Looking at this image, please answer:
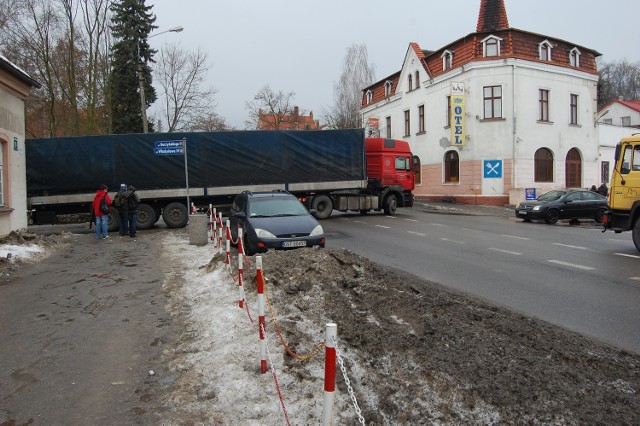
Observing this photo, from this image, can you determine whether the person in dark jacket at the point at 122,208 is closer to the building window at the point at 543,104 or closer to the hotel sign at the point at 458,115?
the hotel sign at the point at 458,115

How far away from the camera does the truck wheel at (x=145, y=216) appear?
18.2 m

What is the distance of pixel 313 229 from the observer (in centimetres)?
1072

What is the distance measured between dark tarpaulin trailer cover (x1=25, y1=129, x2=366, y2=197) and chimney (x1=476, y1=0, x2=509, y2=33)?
18.0m

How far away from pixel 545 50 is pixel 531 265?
26.9 meters

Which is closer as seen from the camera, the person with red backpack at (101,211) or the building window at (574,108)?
the person with red backpack at (101,211)

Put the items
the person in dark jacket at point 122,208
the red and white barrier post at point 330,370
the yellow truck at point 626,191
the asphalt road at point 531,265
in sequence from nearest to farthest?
1. the red and white barrier post at point 330,370
2. the asphalt road at point 531,265
3. the yellow truck at point 626,191
4. the person in dark jacket at point 122,208

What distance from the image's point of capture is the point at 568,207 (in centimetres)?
2077

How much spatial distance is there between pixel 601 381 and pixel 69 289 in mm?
7883

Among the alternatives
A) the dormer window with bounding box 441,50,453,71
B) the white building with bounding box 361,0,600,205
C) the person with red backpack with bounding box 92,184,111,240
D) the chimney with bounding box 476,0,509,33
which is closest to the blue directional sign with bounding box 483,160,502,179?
the white building with bounding box 361,0,600,205

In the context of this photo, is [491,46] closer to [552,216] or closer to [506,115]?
[506,115]

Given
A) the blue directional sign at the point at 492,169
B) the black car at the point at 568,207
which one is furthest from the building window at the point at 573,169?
the black car at the point at 568,207

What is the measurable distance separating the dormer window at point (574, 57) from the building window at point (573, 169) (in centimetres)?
584

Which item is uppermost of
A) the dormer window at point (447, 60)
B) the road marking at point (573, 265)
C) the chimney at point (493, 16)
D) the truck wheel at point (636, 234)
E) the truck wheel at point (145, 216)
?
the chimney at point (493, 16)

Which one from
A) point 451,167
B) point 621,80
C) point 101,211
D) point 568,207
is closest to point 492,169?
point 451,167
